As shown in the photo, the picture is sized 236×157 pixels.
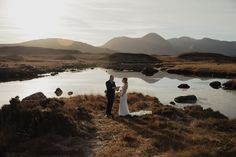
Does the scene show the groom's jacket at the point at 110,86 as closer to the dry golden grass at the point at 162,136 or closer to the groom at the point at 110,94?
the groom at the point at 110,94

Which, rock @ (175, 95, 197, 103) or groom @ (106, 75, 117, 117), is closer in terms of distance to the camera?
groom @ (106, 75, 117, 117)

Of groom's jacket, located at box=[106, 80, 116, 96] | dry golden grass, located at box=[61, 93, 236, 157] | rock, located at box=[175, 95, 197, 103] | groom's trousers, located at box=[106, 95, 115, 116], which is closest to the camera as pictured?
dry golden grass, located at box=[61, 93, 236, 157]

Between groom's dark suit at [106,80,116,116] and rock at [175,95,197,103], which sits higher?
groom's dark suit at [106,80,116,116]

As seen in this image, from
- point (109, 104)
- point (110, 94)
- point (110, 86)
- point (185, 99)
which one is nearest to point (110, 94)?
point (110, 94)

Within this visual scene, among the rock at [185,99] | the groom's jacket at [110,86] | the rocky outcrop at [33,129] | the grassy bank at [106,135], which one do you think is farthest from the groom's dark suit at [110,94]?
the rock at [185,99]

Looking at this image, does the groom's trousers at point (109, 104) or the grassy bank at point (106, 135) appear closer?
the grassy bank at point (106, 135)

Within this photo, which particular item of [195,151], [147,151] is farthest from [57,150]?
[195,151]

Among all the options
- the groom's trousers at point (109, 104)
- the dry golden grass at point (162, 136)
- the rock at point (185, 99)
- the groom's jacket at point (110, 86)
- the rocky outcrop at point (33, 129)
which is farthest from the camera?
the rock at point (185, 99)

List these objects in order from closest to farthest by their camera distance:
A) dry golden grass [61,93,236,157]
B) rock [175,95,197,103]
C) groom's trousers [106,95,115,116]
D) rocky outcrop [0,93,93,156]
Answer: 1. dry golden grass [61,93,236,157]
2. rocky outcrop [0,93,93,156]
3. groom's trousers [106,95,115,116]
4. rock [175,95,197,103]

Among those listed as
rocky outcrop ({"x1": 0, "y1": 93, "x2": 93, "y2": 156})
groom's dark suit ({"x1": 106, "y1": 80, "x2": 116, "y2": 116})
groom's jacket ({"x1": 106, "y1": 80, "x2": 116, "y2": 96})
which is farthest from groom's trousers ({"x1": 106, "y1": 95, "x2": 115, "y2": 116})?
rocky outcrop ({"x1": 0, "y1": 93, "x2": 93, "y2": 156})

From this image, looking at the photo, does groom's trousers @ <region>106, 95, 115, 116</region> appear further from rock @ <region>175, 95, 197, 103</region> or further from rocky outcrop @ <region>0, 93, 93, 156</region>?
rock @ <region>175, 95, 197, 103</region>

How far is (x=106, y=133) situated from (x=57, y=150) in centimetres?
425

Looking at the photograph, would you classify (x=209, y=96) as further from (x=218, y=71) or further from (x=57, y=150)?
(x=218, y=71)

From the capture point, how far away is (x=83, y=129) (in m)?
20.1
